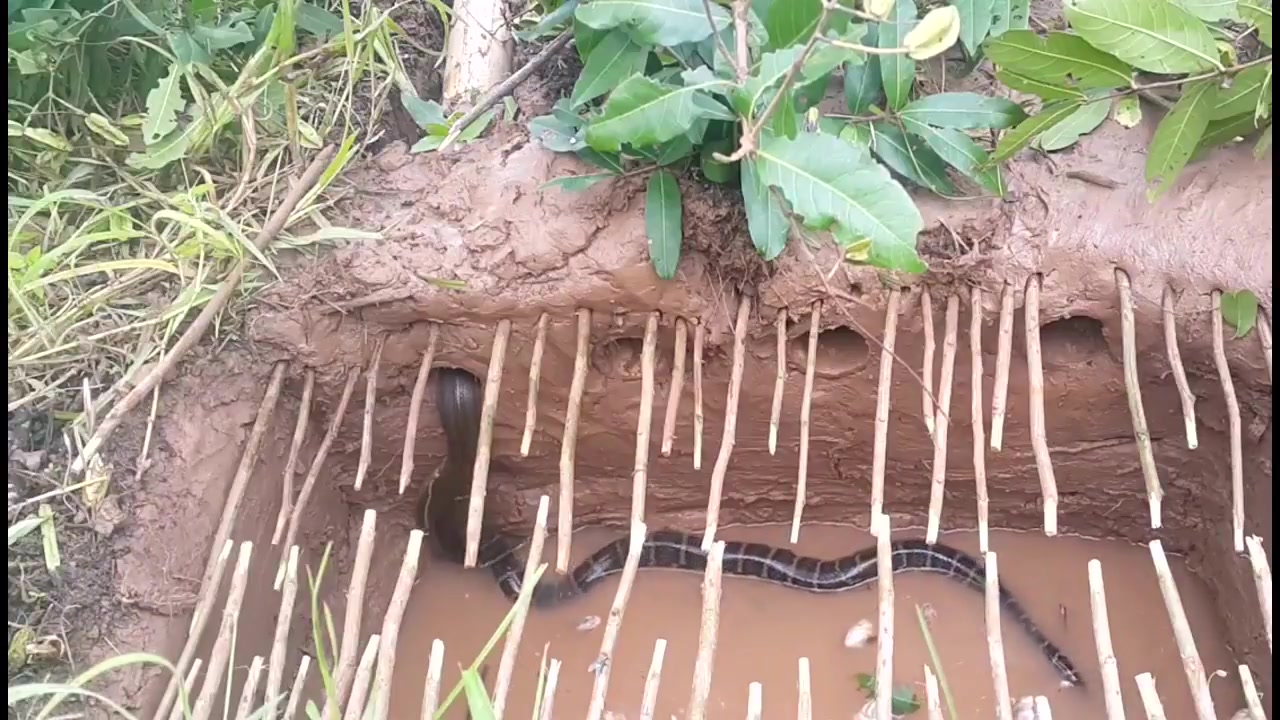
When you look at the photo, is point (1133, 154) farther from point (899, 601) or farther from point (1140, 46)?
point (899, 601)

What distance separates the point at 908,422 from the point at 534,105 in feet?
3.80

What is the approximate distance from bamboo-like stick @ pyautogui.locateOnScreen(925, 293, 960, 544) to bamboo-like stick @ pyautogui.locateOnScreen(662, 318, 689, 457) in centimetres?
50

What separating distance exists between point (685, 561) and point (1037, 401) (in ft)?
3.81

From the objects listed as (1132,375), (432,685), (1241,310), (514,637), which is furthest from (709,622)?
(1241,310)

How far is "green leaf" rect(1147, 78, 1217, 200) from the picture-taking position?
1574mm

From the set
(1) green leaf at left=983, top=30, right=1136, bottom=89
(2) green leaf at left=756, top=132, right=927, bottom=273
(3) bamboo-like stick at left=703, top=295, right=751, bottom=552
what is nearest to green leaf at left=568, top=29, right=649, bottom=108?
(2) green leaf at left=756, top=132, right=927, bottom=273

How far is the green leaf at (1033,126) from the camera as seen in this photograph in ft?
5.26

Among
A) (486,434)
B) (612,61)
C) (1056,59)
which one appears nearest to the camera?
(1056,59)

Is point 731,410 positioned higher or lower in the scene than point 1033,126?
lower

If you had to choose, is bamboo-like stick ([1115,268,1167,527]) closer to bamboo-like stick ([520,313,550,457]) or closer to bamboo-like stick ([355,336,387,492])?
bamboo-like stick ([520,313,550,457])

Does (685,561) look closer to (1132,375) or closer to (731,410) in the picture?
(731,410)

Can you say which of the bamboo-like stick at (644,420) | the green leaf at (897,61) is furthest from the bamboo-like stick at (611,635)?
the green leaf at (897,61)

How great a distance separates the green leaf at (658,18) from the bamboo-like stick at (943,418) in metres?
0.75

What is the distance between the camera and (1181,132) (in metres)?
1.61
